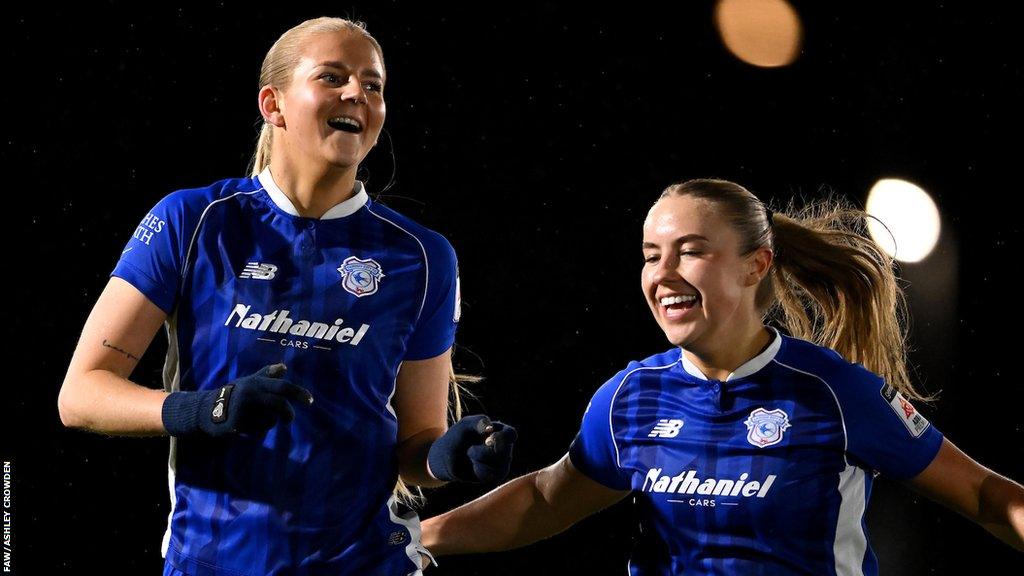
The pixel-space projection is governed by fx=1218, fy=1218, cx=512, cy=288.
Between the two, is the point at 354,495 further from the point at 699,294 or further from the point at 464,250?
the point at 464,250

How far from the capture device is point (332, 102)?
61.3 inches

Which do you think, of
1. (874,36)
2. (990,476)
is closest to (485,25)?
(874,36)

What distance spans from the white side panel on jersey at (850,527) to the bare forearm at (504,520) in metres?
0.41

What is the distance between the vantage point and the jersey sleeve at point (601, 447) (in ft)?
6.05

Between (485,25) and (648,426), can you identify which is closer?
(648,426)

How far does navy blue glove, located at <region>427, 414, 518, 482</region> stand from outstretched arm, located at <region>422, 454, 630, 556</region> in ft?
1.10

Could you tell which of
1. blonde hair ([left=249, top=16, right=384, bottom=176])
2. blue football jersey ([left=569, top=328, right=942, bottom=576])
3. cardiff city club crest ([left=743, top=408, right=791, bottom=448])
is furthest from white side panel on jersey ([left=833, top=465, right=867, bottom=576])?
blonde hair ([left=249, top=16, right=384, bottom=176])

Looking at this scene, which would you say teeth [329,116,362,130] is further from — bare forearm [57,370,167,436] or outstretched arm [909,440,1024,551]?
outstretched arm [909,440,1024,551]

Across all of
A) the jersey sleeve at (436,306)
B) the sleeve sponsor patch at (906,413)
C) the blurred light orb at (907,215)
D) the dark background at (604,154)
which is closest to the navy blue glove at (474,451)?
the jersey sleeve at (436,306)

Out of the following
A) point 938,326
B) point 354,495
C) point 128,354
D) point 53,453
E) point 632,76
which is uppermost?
point 632,76

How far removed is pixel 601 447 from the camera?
1848 millimetres

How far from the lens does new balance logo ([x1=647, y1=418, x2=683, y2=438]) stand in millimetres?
1789

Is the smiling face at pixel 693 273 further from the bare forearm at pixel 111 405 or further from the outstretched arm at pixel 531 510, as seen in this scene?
the bare forearm at pixel 111 405

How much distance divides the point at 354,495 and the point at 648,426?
0.49m
